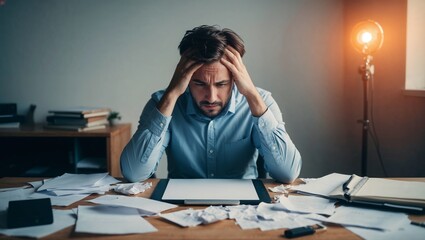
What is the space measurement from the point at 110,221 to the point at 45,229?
142mm

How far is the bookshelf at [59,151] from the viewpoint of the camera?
7.75ft

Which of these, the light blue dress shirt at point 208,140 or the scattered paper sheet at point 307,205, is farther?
the light blue dress shirt at point 208,140

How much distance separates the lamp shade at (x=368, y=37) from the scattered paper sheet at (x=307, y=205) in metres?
1.52

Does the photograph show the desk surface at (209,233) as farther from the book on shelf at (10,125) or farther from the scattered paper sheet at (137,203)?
the book on shelf at (10,125)

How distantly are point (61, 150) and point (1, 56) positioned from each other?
0.86 meters

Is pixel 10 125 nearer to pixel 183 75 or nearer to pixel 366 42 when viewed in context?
pixel 183 75

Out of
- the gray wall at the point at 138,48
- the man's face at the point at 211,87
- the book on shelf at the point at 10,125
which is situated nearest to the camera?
the man's face at the point at 211,87

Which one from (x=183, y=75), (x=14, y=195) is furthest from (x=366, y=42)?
(x=14, y=195)

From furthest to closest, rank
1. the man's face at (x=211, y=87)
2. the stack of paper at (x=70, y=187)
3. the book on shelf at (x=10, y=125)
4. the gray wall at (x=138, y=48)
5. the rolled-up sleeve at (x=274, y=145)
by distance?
the gray wall at (x=138, y=48) → the book on shelf at (x=10, y=125) → the man's face at (x=211, y=87) → the rolled-up sleeve at (x=274, y=145) → the stack of paper at (x=70, y=187)

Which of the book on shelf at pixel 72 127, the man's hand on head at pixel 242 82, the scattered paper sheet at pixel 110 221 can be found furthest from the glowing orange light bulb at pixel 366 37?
the scattered paper sheet at pixel 110 221

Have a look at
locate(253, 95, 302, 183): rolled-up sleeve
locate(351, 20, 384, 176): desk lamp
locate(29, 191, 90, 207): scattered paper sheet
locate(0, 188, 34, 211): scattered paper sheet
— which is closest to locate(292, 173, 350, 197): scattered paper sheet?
locate(253, 95, 302, 183): rolled-up sleeve

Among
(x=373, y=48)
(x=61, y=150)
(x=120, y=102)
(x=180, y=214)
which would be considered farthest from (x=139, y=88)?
(x=180, y=214)

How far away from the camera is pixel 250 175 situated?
5.32 feet

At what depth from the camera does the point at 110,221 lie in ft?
2.97
